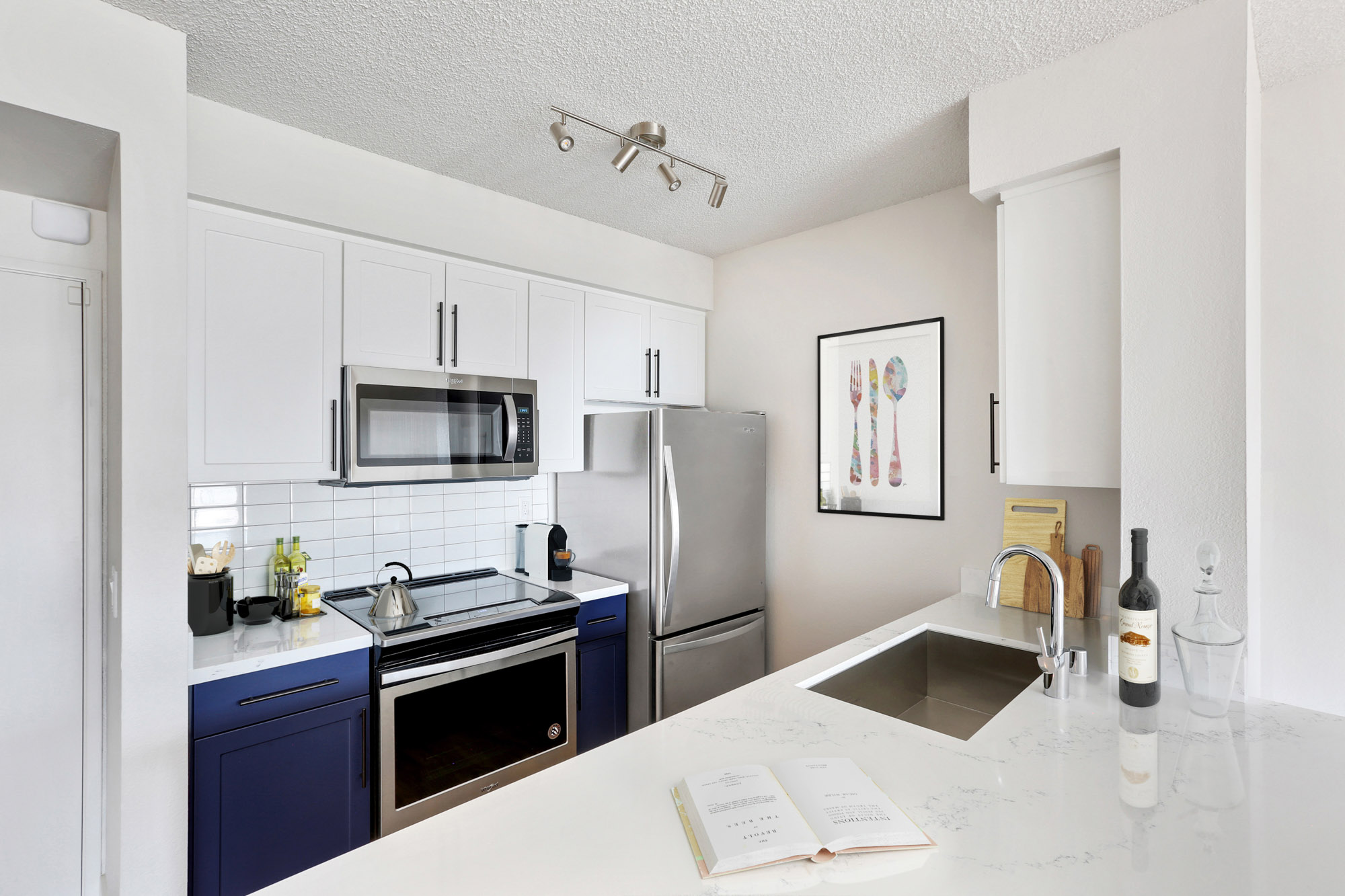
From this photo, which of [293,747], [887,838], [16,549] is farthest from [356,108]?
[887,838]

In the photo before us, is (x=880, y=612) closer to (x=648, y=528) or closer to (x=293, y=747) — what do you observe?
(x=648, y=528)

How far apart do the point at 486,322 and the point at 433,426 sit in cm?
49

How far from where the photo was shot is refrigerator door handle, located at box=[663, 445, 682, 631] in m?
2.66

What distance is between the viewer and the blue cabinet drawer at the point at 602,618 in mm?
2650

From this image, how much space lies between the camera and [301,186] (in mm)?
2123

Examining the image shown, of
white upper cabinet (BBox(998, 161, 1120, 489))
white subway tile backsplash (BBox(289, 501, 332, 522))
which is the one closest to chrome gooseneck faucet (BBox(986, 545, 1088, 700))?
white upper cabinet (BBox(998, 161, 1120, 489))

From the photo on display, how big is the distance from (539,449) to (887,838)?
210 cm

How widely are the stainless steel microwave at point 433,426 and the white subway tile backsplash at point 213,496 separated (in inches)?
15.9

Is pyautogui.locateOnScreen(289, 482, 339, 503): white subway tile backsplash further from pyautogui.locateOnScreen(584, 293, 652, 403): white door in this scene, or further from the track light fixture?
the track light fixture

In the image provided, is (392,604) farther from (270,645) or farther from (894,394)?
(894,394)

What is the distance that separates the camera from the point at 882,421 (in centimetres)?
279

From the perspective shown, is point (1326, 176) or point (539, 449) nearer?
point (1326, 176)

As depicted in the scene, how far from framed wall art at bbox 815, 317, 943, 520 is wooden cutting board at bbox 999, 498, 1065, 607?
0.30m

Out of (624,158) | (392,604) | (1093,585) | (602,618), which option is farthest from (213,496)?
(1093,585)
